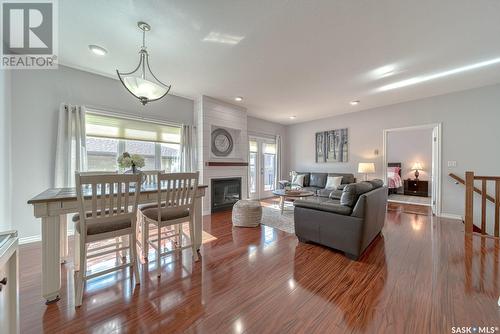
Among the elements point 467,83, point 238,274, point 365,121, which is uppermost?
point 467,83

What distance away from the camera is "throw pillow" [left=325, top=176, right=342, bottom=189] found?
5.36 metres

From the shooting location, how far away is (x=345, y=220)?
2.34 m

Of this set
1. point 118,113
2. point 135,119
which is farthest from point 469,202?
point 118,113

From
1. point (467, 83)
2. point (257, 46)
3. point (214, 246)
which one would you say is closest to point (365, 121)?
point (467, 83)

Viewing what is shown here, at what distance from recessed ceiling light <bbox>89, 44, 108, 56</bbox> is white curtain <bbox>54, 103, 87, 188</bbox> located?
951 millimetres

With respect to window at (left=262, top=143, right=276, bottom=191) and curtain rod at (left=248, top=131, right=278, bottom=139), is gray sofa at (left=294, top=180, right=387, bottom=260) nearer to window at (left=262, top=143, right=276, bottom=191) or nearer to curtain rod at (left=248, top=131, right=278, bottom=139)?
curtain rod at (left=248, top=131, right=278, bottom=139)

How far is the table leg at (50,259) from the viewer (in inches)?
62.7

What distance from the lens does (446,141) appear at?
4.25 m

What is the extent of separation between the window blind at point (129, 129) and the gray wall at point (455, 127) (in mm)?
4839

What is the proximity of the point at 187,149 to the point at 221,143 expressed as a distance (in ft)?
3.01

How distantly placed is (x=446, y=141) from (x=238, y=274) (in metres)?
5.28

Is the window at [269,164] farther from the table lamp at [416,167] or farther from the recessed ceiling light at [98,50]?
the table lamp at [416,167]

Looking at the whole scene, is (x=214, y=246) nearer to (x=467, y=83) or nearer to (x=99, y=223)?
(x=99, y=223)

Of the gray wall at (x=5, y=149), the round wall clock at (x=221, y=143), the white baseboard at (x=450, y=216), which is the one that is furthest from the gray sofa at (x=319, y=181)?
the gray wall at (x=5, y=149)
